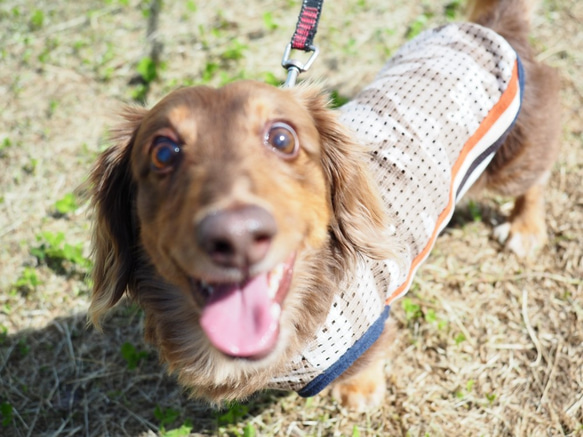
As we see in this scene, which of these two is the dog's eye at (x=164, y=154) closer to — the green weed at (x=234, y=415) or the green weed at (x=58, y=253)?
the green weed at (x=234, y=415)

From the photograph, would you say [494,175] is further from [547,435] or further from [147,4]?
[147,4]

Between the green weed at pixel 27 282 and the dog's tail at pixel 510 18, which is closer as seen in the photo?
the dog's tail at pixel 510 18

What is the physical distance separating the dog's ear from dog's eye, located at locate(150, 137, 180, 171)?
254 millimetres

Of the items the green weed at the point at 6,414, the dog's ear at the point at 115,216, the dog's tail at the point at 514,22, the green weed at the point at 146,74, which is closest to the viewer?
the dog's ear at the point at 115,216

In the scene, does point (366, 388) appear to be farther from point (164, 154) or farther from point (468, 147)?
point (164, 154)

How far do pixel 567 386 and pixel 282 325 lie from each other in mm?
1727

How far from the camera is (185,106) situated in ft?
5.91

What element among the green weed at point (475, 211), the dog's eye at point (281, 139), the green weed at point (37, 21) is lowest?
the green weed at point (37, 21)

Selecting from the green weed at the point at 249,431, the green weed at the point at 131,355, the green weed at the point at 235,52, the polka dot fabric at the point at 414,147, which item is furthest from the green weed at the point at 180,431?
the green weed at the point at 235,52

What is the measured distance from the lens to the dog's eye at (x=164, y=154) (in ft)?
5.86

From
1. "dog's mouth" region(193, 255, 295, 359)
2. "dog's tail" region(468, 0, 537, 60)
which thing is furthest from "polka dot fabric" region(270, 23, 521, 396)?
"dog's mouth" region(193, 255, 295, 359)

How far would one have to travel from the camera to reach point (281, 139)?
1854mm

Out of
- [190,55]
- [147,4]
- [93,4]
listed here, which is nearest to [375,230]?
[190,55]

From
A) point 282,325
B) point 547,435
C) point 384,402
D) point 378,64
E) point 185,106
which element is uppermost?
point 185,106
